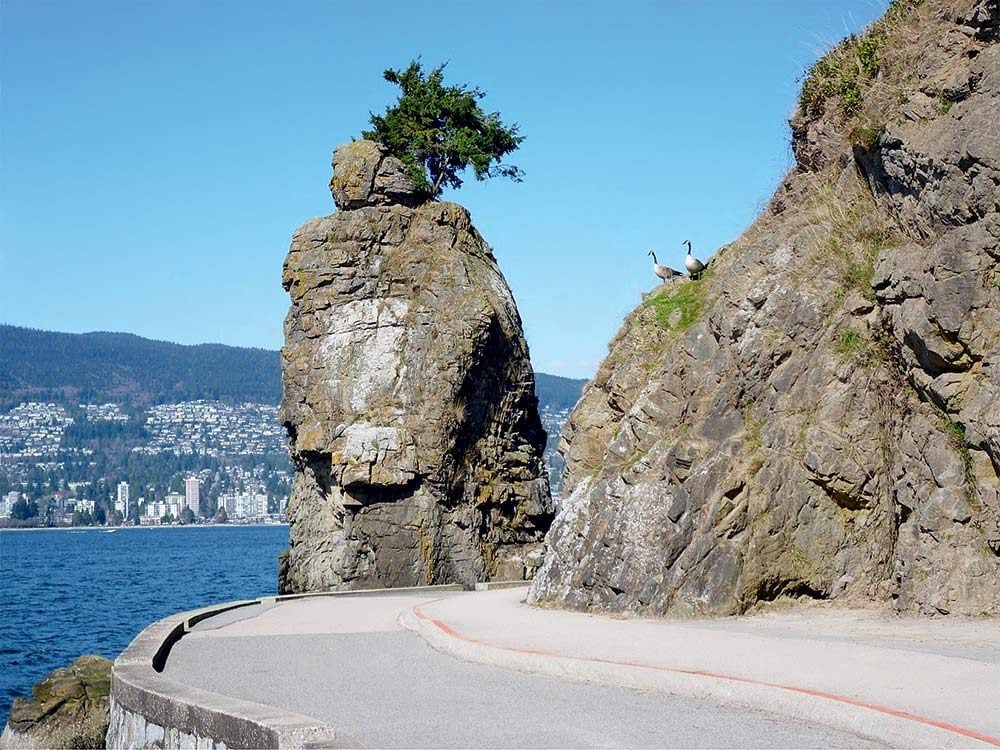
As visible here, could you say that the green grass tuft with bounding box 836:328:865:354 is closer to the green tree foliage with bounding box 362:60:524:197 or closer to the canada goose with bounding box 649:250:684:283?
the canada goose with bounding box 649:250:684:283

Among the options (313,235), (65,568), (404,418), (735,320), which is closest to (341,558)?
(404,418)

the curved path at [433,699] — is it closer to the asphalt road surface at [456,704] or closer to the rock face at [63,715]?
the asphalt road surface at [456,704]

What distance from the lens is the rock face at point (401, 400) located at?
120ft

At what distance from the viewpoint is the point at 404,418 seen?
121ft

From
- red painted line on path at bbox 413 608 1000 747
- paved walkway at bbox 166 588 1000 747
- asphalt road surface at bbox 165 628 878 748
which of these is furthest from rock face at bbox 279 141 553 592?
red painted line on path at bbox 413 608 1000 747

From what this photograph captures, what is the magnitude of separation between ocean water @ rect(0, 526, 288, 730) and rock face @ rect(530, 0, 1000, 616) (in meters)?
14.5

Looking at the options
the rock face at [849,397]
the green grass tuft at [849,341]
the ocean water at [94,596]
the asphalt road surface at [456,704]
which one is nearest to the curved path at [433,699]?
the asphalt road surface at [456,704]

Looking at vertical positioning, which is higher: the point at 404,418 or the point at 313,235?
the point at 313,235

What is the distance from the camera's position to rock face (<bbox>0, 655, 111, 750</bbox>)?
2027 centimetres

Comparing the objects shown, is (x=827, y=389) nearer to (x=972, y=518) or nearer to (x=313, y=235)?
(x=972, y=518)

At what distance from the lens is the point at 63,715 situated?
68.0ft

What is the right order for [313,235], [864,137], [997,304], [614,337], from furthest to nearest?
[313,235], [614,337], [864,137], [997,304]

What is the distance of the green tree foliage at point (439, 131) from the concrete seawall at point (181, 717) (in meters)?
27.1

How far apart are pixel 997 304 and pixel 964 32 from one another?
468 centimetres
